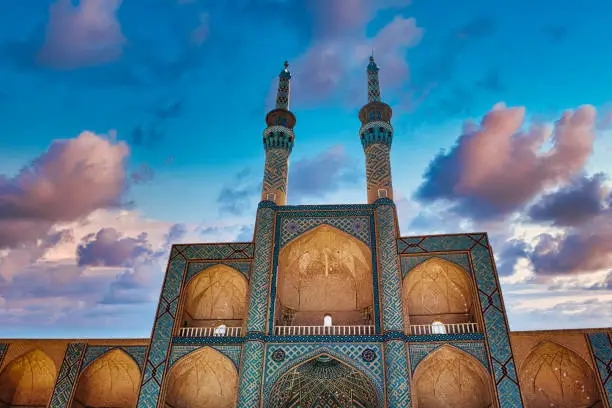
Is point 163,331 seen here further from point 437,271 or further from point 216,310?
point 437,271

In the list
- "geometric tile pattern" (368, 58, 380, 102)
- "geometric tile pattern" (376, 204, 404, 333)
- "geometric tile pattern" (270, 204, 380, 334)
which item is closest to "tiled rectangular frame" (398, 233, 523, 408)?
"geometric tile pattern" (376, 204, 404, 333)

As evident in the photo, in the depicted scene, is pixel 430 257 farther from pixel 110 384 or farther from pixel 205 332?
pixel 110 384

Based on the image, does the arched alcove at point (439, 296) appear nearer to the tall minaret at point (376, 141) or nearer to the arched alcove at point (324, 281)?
the arched alcove at point (324, 281)

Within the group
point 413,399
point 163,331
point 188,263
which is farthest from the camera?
point 188,263

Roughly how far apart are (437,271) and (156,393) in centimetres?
962

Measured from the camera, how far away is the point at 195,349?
1331 centimetres

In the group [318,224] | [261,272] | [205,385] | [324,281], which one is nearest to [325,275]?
[324,281]

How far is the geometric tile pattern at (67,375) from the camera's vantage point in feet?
44.6

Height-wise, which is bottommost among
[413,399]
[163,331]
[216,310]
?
[413,399]

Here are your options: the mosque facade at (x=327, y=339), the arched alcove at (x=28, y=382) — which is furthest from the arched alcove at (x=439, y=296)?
the arched alcove at (x=28, y=382)

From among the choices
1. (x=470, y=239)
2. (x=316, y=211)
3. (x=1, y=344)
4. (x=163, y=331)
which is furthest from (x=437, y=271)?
(x=1, y=344)

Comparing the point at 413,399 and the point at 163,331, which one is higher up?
the point at 163,331

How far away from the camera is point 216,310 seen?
16.2 m

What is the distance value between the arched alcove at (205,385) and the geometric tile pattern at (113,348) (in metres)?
1.30
